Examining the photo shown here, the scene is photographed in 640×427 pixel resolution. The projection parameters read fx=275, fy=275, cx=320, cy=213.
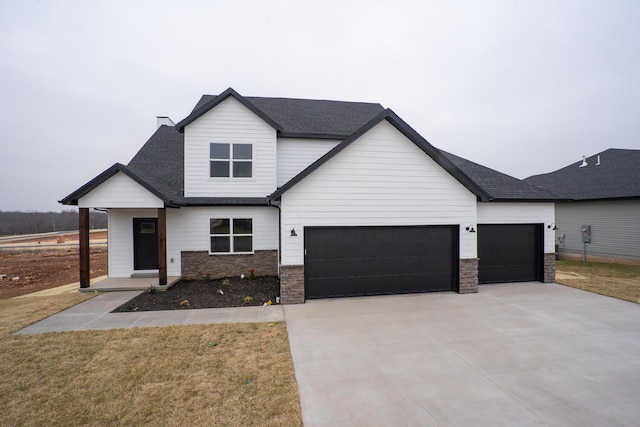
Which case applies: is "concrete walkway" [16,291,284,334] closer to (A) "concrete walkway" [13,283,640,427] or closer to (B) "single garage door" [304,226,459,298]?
(A) "concrete walkway" [13,283,640,427]

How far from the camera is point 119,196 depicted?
30.2ft

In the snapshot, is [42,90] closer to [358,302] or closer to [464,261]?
[358,302]

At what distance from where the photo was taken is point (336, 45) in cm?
2105

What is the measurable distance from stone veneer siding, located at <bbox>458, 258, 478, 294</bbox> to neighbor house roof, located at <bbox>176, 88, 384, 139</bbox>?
→ 22.8ft

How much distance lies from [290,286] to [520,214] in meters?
8.88

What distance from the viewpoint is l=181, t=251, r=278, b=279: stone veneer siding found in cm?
1095

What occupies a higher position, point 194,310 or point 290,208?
point 290,208

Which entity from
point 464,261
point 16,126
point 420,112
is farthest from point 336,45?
point 16,126

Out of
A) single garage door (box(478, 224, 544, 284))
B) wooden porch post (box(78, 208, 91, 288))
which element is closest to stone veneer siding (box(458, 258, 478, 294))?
single garage door (box(478, 224, 544, 284))

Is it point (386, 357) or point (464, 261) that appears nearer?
point (386, 357)

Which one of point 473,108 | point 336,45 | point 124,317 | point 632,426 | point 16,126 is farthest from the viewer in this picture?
point 16,126

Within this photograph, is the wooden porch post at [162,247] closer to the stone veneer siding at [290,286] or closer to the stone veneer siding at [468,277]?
the stone veneer siding at [290,286]

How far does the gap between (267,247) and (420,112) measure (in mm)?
51678

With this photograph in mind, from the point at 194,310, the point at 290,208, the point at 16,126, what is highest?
the point at 16,126
